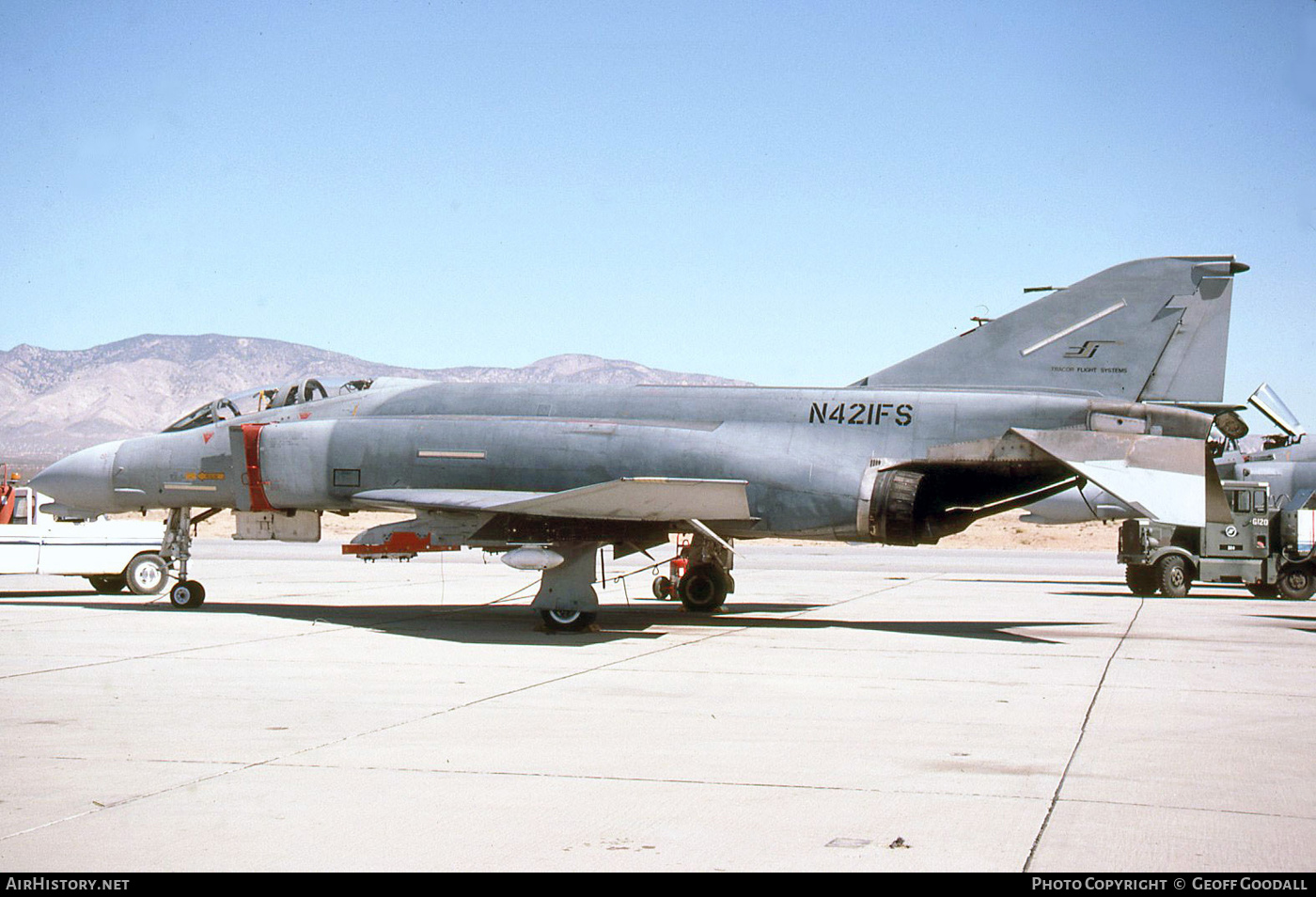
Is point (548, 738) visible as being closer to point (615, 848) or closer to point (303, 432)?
point (615, 848)

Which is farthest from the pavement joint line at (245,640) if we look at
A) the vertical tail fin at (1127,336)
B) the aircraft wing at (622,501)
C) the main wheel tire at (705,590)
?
the vertical tail fin at (1127,336)

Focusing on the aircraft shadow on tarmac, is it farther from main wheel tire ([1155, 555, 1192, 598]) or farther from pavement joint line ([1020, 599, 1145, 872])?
main wheel tire ([1155, 555, 1192, 598])

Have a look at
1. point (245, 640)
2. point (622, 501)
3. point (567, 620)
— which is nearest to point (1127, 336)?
point (622, 501)

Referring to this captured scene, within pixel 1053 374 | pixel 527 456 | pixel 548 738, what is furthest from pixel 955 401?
pixel 548 738

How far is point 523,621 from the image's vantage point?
51.1ft

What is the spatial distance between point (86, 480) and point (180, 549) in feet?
5.38

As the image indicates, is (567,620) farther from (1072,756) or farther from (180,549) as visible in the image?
(1072,756)

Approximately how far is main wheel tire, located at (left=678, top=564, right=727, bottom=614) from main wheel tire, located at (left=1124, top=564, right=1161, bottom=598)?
371 inches

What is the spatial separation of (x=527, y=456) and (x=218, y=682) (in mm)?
5575

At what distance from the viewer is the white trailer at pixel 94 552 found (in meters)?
17.9

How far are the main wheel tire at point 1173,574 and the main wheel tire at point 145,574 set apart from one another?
17167mm

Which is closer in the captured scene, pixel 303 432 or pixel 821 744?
pixel 821 744

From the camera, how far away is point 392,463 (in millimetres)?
15188

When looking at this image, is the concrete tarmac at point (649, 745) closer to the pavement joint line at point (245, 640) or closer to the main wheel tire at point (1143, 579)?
the pavement joint line at point (245, 640)
